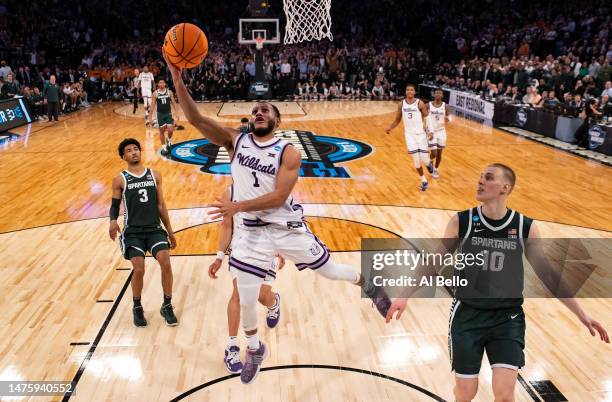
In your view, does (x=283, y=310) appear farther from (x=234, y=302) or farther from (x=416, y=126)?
(x=416, y=126)

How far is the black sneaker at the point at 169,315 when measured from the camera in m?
5.25

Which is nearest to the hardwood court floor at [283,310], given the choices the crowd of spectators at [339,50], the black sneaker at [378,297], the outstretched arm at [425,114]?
the black sneaker at [378,297]

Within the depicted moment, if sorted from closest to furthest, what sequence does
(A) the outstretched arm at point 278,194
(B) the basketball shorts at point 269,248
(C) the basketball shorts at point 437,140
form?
(A) the outstretched arm at point 278,194
(B) the basketball shorts at point 269,248
(C) the basketball shorts at point 437,140

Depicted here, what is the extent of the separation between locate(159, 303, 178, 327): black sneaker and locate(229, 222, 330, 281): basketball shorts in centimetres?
150

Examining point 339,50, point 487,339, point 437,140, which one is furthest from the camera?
point 339,50

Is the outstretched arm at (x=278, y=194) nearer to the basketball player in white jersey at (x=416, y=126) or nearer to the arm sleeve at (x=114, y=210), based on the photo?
the arm sleeve at (x=114, y=210)

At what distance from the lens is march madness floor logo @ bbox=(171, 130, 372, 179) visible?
1184cm

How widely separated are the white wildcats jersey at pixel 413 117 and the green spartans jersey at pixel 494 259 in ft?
22.1

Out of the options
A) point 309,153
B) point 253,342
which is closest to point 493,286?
point 253,342

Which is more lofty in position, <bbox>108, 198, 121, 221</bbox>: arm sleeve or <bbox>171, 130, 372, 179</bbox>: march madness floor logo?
<bbox>108, 198, 121, 221</bbox>: arm sleeve

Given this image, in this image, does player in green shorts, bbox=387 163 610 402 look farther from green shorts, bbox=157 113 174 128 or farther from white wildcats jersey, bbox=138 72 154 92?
white wildcats jersey, bbox=138 72 154 92

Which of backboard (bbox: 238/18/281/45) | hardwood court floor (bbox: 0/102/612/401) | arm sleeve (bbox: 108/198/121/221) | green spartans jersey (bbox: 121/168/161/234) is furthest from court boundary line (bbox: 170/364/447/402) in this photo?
backboard (bbox: 238/18/281/45)

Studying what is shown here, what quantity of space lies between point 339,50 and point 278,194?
80.0 feet

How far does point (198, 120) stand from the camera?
3.95 meters
